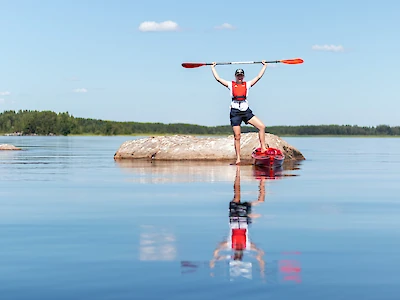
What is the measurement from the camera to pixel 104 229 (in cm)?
999

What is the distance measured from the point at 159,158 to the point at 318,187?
16.0 metres

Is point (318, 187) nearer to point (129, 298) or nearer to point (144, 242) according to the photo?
point (144, 242)

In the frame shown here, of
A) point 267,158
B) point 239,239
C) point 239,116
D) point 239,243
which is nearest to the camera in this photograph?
point 239,243

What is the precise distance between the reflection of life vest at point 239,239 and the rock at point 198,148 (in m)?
21.3

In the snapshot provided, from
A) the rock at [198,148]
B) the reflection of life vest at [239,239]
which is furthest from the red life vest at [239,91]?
the reflection of life vest at [239,239]

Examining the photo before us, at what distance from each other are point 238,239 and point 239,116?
50.2 feet

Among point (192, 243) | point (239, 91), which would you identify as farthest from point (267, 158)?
point (192, 243)

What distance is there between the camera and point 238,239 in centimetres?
902

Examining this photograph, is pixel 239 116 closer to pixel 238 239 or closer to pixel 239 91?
pixel 239 91

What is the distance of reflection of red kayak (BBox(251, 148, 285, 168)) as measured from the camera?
25.9m

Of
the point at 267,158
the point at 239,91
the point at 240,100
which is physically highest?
the point at 239,91

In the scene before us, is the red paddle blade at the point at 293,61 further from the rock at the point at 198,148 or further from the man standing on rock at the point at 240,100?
the rock at the point at 198,148

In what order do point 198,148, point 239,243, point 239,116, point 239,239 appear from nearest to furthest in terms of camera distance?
point 239,243
point 239,239
point 239,116
point 198,148

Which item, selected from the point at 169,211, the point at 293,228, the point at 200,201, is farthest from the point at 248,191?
the point at 293,228
